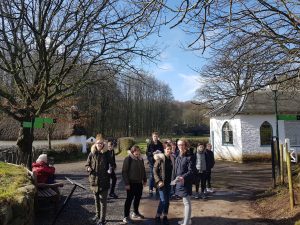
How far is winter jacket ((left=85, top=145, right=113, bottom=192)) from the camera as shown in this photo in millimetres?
7766

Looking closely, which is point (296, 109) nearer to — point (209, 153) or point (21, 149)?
point (209, 153)

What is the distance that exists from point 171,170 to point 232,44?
3662 mm

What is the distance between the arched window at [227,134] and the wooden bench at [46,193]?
60.8ft

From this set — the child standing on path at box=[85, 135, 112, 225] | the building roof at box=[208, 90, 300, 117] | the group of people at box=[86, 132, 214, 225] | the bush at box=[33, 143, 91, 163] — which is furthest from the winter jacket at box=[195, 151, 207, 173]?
the bush at box=[33, 143, 91, 163]

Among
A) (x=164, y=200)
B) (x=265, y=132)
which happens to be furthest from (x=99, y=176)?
(x=265, y=132)

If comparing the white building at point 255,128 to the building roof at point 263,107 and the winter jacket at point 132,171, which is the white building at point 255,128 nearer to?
the building roof at point 263,107

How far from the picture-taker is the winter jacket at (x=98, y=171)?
777cm

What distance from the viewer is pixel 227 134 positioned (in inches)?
1005

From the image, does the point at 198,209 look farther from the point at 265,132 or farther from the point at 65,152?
the point at 65,152

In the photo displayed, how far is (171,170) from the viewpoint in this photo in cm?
825

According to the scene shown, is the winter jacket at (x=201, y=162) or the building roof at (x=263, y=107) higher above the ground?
the building roof at (x=263, y=107)

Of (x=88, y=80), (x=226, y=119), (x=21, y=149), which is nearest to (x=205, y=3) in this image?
(x=88, y=80)

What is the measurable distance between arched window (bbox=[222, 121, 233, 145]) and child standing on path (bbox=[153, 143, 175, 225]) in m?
17.8

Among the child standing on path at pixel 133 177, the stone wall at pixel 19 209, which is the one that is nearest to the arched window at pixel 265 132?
the child standing on path at pixel 133 177
